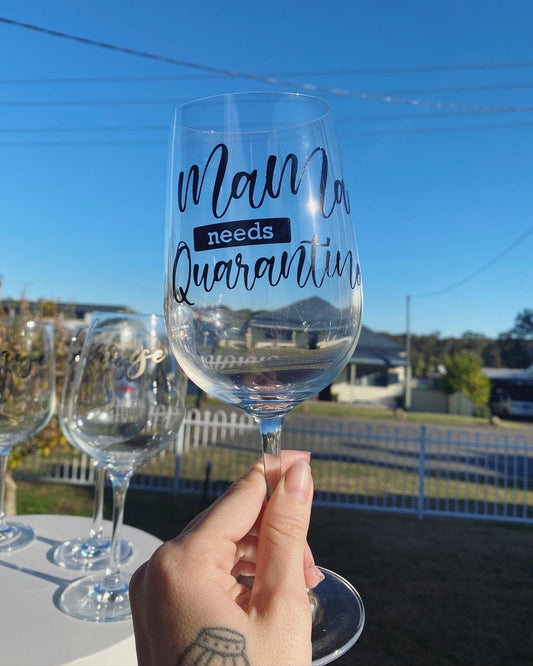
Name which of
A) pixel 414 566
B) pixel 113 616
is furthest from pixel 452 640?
pixel 113 616

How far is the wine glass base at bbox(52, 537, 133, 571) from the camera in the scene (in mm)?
1281

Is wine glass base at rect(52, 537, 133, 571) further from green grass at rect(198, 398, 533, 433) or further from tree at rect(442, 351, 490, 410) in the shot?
tree at rect(442, 351, 490, 410)

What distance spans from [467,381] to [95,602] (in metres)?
30.4

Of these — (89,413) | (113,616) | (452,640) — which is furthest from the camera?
(452,640)

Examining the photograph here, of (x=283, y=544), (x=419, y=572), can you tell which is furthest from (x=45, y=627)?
(x=419, y=572)

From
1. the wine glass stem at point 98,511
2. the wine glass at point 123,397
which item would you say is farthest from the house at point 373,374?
the wine glass at point 123,397

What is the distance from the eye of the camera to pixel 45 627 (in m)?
0.96

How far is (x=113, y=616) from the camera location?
100 centimetres

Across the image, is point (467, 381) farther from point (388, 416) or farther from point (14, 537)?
point (14, 537)

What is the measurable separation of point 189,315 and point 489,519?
7498mm

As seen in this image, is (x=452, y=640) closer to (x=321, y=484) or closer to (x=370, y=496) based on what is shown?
(x=370, y=496)

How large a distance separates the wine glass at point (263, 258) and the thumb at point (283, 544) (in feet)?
0.16

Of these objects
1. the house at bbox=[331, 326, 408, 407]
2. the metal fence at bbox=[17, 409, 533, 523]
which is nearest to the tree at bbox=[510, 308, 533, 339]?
the house at bbox=[331, 326, 408, 407]

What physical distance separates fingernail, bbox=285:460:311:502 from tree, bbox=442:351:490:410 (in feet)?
96.4
